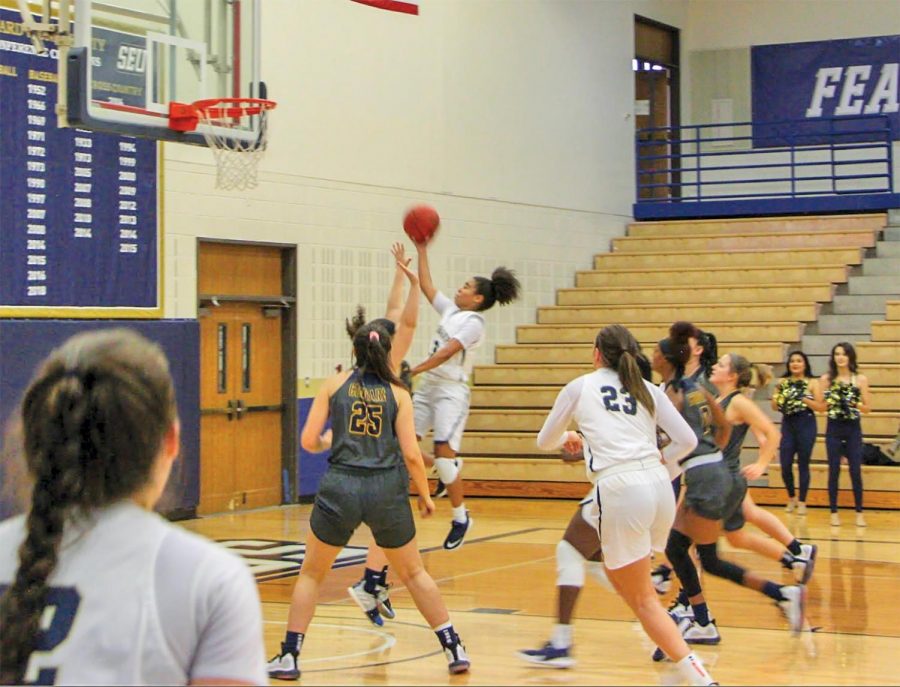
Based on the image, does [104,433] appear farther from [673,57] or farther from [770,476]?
[673,57]

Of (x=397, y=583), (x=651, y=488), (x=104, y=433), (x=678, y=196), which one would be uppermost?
(x=678, y=196)

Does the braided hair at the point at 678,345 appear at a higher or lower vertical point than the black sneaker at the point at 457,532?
higher

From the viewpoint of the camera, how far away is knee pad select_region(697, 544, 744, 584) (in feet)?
22.7

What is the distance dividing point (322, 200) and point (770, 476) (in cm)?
531

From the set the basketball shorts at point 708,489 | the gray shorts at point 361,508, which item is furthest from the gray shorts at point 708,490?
the gray shorts at point 361,508

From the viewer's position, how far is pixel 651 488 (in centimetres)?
581

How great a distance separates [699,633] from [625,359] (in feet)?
5.88

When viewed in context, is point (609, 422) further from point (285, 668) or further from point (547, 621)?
point (547, 621)

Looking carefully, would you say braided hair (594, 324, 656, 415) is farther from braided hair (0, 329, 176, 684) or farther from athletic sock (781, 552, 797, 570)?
braided hair (0, 329, 176, 684)

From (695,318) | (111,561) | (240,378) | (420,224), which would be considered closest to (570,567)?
(420,224)

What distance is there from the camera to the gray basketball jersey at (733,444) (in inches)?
289

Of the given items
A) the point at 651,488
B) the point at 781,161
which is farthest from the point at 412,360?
the point at 651,488

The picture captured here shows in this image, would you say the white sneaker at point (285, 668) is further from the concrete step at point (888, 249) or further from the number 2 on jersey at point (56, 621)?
the concrete step at point (888, 249)

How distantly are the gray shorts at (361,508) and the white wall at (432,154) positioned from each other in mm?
6445
